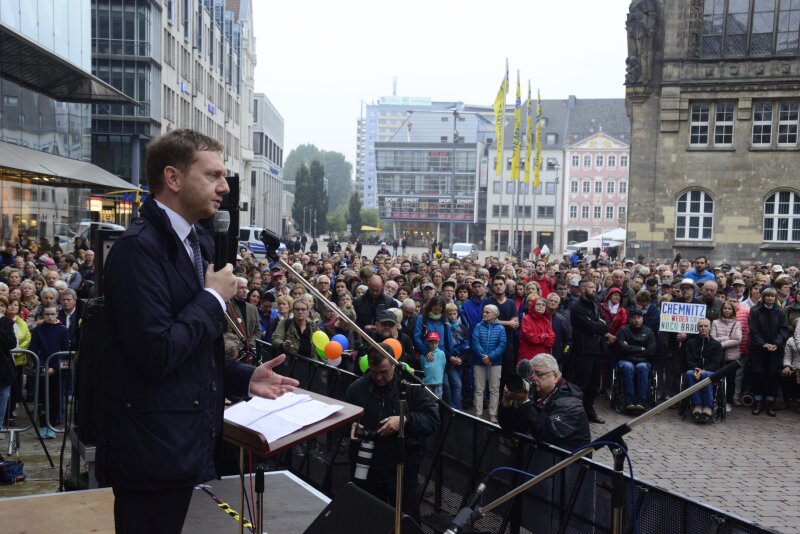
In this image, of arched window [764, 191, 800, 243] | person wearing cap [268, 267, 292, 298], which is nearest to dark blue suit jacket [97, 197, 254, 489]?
person wearing cap [268, 267, 292, 298]

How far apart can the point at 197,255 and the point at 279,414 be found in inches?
44.7

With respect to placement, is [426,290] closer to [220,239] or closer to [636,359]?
[636,359]

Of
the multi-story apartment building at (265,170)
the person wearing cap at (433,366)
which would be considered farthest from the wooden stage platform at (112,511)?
the multi-story apartment building at (265,170)

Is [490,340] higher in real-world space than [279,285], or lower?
lower

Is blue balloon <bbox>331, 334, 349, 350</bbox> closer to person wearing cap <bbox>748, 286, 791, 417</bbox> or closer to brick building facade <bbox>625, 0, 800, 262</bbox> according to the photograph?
person wearing cap <bbox>748, 286, 791, 417</bbox>

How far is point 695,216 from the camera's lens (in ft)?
121

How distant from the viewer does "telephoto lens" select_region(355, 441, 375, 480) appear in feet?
19.8

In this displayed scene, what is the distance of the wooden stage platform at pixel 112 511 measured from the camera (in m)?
4.30

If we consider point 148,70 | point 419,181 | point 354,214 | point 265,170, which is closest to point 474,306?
point 148,70

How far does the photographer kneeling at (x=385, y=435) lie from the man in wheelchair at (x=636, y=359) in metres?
7.69

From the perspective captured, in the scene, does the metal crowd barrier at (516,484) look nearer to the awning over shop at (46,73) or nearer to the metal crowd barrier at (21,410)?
the metal crowd barrier at (21,410)

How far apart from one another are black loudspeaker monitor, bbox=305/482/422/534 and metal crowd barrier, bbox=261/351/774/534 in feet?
2.04

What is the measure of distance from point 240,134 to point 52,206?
56200 millimetres

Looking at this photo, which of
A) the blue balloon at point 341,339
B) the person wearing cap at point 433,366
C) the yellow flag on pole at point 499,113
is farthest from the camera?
the yellow flag on pole at point 499,113
